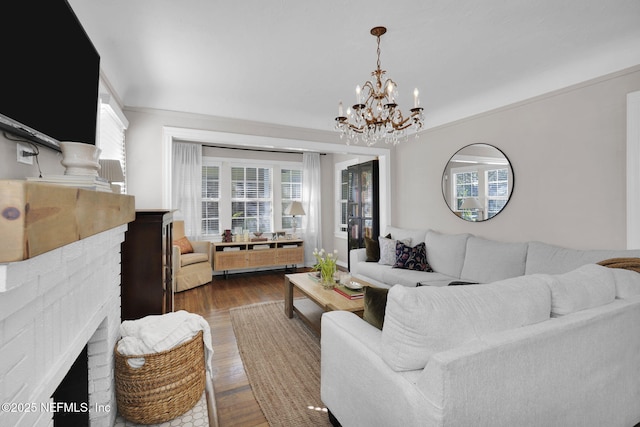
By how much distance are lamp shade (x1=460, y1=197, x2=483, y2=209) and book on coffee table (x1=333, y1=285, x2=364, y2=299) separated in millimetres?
1828

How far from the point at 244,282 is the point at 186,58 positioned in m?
3.61

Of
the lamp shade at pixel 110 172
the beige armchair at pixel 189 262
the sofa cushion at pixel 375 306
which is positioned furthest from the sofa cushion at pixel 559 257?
the beige armchair at pixel 189 262

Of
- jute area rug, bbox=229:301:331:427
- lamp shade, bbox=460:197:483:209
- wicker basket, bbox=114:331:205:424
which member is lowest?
jute area rug, bbox=229:301:331:427

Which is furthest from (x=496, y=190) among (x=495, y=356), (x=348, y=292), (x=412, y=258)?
(x=495, y=356)

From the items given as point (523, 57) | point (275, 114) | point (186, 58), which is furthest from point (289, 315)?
point (523, 57)

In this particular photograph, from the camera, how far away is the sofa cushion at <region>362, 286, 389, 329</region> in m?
1.54

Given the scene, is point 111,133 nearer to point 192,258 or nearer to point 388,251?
point 192,258

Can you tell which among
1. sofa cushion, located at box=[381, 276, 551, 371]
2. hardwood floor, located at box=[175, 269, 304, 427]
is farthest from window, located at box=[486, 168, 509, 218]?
hardwood floor, located at box=[175, 269, 304, 427]

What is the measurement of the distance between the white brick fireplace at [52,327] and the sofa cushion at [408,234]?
142 inches

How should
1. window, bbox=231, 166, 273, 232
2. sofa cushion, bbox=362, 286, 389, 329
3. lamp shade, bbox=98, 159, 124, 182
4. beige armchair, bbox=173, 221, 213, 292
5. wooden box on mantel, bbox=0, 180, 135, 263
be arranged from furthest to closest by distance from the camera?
window, bbox=231, 166, 273, 232
beige armchair, bbox=173, 221, 213, 292
lamp shade, bbox=98, 159, 124, 182
sofa cushion, bbox=362, 286, 389, 329
wooden box on mantel, bbox=0, 180, 135, 263

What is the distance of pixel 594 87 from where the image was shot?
2.59m

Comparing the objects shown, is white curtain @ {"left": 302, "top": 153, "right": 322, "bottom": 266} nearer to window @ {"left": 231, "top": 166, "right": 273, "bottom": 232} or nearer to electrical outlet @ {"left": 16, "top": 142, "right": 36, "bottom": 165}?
window @ {"left": 231, "top": 166, "right": 273, "bottom": 232}

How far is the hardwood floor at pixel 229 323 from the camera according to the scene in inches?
74.4

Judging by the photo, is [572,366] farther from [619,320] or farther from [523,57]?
[523,57]
